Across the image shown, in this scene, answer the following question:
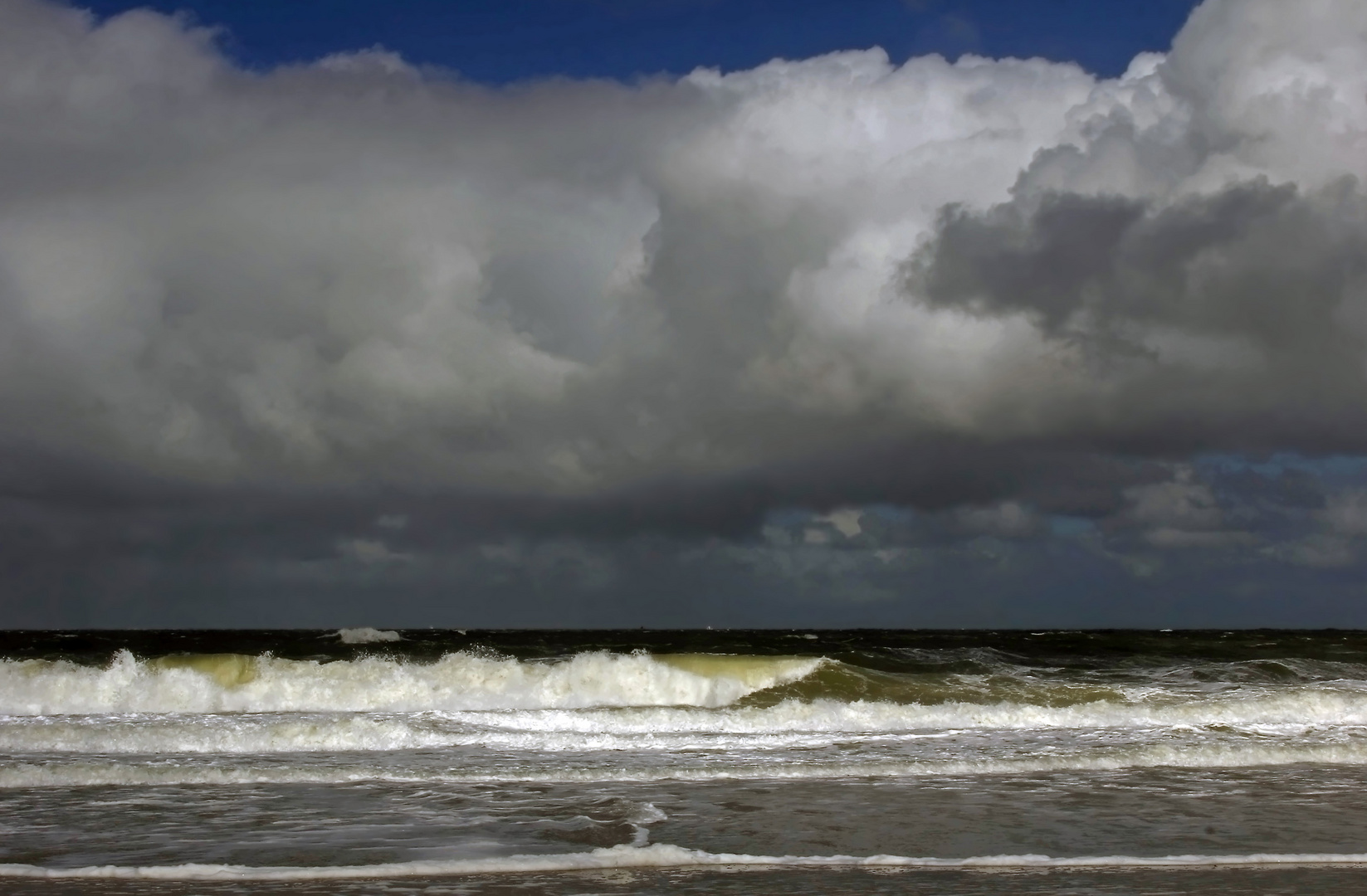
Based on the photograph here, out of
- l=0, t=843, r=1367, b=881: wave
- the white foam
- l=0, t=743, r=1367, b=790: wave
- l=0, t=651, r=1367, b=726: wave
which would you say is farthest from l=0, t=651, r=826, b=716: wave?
the white foam

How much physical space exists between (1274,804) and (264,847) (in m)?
11.2

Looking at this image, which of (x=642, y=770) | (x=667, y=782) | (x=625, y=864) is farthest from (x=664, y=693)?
(x=625, y=864)

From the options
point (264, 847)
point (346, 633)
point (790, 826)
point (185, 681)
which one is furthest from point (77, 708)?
point (346, 633)

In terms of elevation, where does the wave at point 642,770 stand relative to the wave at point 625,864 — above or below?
below

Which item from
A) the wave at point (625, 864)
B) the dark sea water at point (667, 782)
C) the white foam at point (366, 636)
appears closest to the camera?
the wave at point (625, 864)

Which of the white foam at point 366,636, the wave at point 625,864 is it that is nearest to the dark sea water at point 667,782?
the wave at point 625,864

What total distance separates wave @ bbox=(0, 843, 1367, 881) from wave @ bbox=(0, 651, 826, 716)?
60.1 ft

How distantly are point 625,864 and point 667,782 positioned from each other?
5439 millimetres

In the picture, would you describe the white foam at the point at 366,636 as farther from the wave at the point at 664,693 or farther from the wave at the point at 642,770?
the wave at the point at 642,770

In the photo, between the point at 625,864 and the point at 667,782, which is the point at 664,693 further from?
the point at 625,864

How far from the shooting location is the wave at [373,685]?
28531 mm

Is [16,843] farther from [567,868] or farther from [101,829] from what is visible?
[567,868]

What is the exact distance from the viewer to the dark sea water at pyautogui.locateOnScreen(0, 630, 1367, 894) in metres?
9.96

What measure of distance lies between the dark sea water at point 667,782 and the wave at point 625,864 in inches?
1.4
